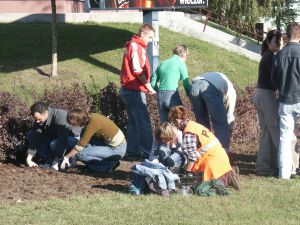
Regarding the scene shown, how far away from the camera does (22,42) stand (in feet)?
68.1

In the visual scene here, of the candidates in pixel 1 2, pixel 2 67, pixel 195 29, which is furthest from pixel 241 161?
pixel 1 2

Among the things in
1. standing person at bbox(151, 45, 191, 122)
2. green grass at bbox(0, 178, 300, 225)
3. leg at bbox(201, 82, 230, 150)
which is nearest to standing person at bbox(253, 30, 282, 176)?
leg at bbox(201, 82, 230, 150)

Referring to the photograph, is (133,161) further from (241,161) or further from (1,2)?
(1,2)

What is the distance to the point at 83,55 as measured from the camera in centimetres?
1970

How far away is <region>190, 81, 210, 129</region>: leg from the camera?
880cm

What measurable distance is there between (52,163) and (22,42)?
12.4 meters

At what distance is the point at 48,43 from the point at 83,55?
1.80 metres

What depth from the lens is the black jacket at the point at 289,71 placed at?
7879 mm

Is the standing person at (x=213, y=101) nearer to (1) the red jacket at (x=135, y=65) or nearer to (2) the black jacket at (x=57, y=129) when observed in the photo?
(1) the red jacket at (x=135, y=65)

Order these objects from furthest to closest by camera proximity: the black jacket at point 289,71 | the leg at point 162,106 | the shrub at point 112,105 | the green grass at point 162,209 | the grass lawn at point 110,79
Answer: the shrub at point 112,105 → the leg at point 162,106 → the black jacket at point 289,71 → the grass lawn at point 110,79 → the green grass at point 162,209

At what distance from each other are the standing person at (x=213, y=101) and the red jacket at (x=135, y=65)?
90 centimetres

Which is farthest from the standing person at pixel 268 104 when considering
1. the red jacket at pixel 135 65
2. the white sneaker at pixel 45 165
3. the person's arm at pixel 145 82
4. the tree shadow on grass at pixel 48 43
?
the tree shadow on grass at pixel 48 43

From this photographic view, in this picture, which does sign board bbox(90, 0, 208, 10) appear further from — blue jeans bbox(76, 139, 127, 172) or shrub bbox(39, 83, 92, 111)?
blue jeans bbox(76, 139, 127, 172)

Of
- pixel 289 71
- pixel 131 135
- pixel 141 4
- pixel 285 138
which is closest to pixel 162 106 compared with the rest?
pixel 131 135
